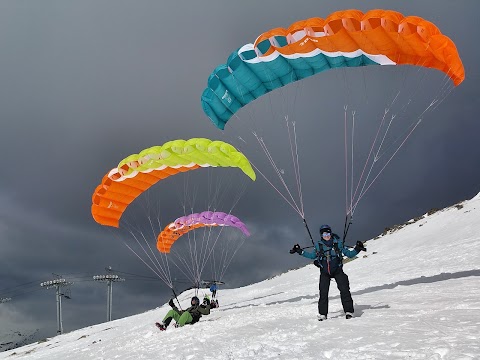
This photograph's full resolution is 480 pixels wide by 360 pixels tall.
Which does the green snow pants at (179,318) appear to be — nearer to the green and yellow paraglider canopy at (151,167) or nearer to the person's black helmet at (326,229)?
the green and yellow paraglider canopy at (151,167)

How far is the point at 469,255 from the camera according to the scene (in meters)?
13.1

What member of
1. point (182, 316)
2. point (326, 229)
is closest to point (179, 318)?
point (182, 316)

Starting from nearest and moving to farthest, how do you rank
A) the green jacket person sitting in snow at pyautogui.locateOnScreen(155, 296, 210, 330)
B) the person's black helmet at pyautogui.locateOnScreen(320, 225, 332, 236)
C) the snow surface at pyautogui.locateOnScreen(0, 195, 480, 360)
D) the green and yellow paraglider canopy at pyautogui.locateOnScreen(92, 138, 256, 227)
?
the snow surface at pyautogui.locateOnScreen(0, 195, 480, 360) → the person's black helmet at pyautogui.locateOnScreen(320, 225, 332, 236) → the green jacket person sitting in snow at pyautogui.locateOnScreen(155, 296, 210, 330) → the green and yellow paraglider canopy at pyautogui.locateOnScreen(92, 138, 256, 227)

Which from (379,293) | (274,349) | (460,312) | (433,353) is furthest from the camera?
(379,293)

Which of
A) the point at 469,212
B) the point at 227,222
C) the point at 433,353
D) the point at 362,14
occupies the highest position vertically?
the point at 362,14

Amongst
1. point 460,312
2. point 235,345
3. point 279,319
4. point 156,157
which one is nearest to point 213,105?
point 156,157

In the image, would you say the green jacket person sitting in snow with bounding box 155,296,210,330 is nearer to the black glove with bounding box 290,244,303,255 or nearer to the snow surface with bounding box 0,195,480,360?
the snow surface with bounding box 0,195,480,360

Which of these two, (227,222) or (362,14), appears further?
(227,222)

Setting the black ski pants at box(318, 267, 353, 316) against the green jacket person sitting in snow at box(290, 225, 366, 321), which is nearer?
the black ski pants at box(318, 267, 353, 316)

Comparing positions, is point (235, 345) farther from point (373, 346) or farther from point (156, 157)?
point (156, 157)

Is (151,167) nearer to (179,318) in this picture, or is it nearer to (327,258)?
(179,318)

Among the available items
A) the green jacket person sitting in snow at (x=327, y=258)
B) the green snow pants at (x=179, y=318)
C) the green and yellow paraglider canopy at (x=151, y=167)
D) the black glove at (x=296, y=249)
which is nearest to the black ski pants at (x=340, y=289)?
the green jacket person sitting in snow at (x=327, y=258)

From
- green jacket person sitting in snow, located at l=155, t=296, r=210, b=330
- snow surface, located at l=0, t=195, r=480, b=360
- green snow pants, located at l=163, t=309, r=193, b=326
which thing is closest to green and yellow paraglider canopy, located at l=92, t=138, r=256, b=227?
green jacket person sitting in snow, located at l=155, t=296, r=210, b=330

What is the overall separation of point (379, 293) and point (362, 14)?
6.98 m
